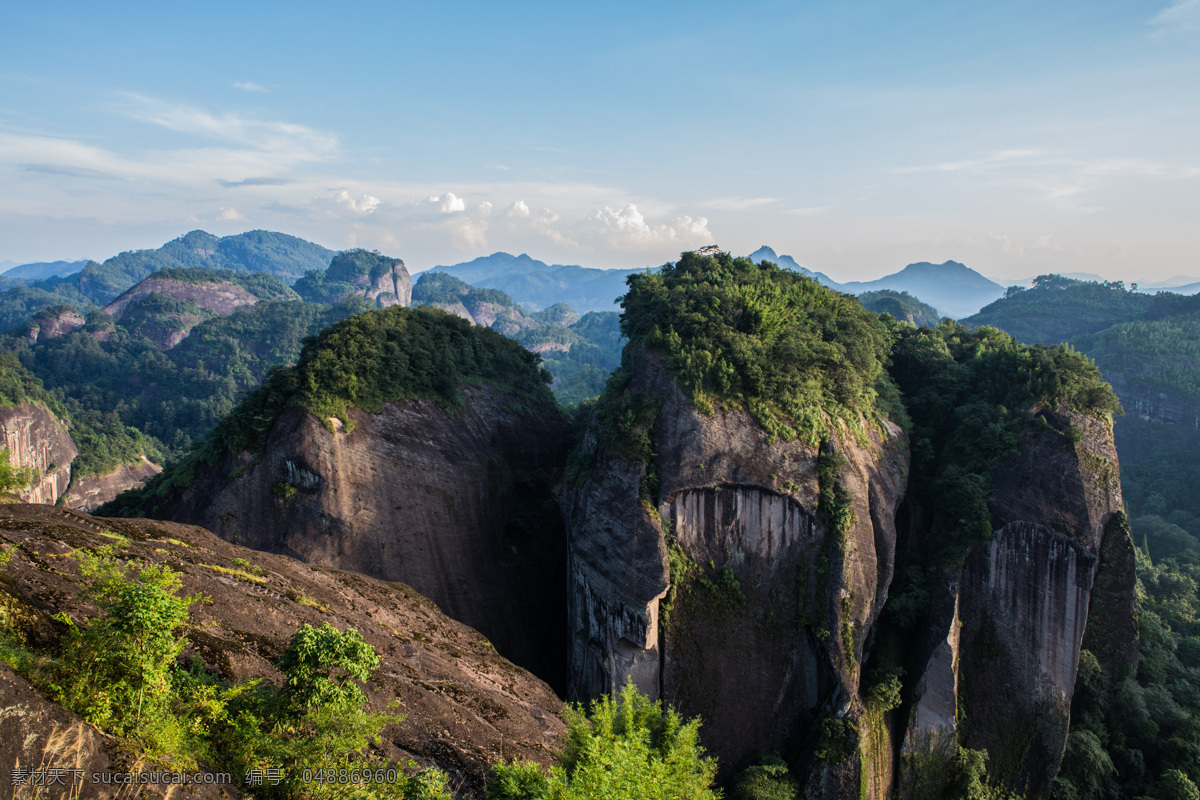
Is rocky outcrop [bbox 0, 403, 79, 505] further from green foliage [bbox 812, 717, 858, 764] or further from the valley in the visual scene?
green foliage [bbox 812, 717, 858, 764]

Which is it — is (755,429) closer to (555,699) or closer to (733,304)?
(733,304)

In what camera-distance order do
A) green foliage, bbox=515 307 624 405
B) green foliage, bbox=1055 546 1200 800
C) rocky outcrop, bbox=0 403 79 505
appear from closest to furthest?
green foliage, bbox=1055 546 1200 800 → rocky outcrop, bbox=0 403 79 505 → green foliage, bbox=515 307 624 405

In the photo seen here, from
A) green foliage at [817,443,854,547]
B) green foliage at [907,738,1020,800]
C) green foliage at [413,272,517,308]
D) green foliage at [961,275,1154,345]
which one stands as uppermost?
green foliage at [413,272,517,308]

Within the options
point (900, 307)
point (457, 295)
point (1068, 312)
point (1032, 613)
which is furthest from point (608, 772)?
point (457, 295)

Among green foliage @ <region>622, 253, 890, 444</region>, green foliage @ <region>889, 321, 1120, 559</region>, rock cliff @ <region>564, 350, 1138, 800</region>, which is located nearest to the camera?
rock cliff @ <region>564, 350, 1138, 800</region>

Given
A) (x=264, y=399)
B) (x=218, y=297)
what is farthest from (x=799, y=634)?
(x=218, y=297)

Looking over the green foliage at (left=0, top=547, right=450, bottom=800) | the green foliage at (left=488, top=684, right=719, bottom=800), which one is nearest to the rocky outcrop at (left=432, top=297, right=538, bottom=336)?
the green foliage at (left=488, top=684, right=719, bottom=800)

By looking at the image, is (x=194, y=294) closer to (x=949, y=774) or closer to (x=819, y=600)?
(x=819, y=600)

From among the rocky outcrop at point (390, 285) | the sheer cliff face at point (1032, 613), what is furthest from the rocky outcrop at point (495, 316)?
the sheer cliff face at point (1032, 613)
